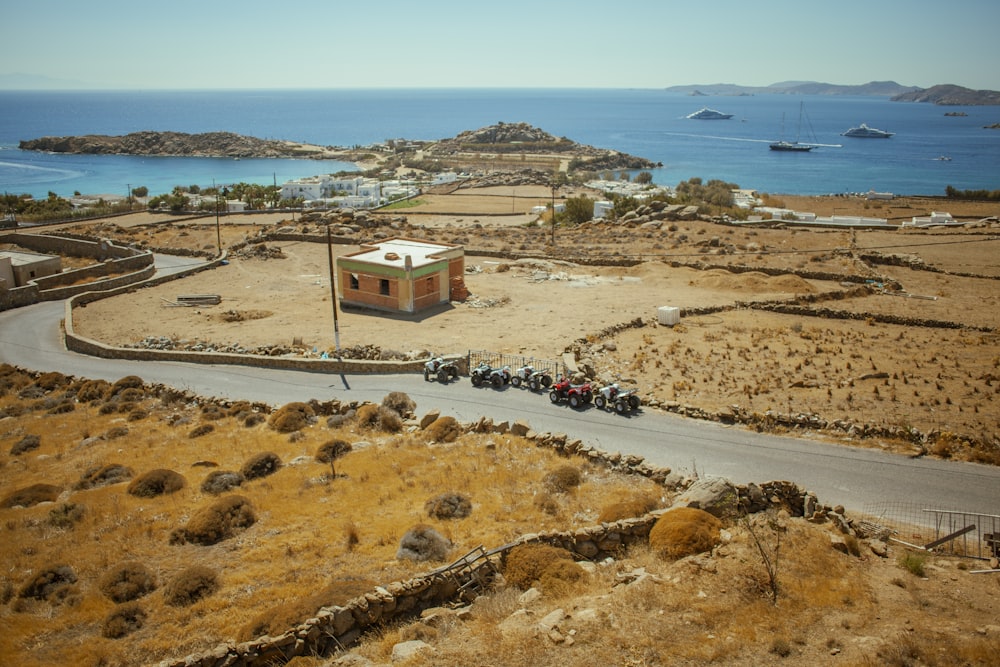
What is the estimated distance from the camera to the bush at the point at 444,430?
19.8 metres

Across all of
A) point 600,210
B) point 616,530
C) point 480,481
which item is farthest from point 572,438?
point 600,210

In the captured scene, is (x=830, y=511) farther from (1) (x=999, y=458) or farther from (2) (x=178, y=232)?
(2) (x=178, y=232)

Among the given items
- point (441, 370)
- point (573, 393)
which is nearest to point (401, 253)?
point (441, 370)

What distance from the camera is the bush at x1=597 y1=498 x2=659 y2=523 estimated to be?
14172mm

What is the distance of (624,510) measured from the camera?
14258mm

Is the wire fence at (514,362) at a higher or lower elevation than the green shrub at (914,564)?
lower

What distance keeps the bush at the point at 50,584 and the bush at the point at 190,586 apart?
1883 mm

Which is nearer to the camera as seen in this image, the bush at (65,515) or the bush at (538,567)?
the bush at (538,567)

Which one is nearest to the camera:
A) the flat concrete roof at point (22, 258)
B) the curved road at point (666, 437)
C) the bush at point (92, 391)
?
the curved road at point (666, 437)

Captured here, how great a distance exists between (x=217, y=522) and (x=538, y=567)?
7417 mm

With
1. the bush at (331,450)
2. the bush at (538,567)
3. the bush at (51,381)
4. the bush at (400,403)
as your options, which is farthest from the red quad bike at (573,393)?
the bush at (51,381)

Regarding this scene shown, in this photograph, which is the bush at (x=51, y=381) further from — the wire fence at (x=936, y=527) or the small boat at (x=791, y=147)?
the small boat at (x=791, y=147)

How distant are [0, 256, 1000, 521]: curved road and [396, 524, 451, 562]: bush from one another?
6.94 meters

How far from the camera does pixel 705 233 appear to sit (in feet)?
181
